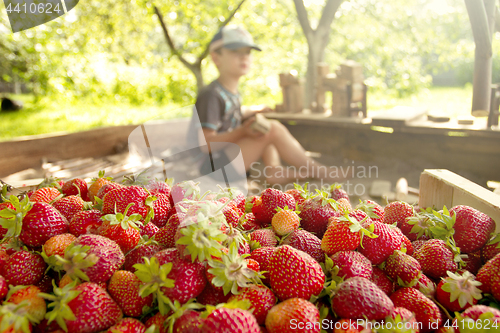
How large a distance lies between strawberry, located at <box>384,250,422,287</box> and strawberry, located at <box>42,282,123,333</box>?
1.73ft

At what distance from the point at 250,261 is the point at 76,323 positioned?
30 centimetres

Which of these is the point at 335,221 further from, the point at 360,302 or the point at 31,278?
the point at 31,278

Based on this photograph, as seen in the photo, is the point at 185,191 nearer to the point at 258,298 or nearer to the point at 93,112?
the point at 258,298

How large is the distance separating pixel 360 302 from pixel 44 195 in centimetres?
85

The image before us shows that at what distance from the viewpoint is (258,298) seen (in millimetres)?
599

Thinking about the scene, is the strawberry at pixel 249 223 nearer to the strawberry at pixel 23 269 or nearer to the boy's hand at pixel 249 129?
the strawberry at pixel 23 269

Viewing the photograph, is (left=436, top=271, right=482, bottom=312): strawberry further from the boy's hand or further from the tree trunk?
the boy's hand

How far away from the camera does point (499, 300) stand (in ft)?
2.07

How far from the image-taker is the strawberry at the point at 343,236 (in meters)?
0.71

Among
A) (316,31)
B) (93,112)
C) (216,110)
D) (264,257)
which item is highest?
(316,31)

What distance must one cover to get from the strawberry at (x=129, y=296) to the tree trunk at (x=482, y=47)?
1.16 metres

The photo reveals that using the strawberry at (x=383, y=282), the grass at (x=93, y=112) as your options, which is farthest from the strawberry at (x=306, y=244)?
the grass at (x=93, y=112)

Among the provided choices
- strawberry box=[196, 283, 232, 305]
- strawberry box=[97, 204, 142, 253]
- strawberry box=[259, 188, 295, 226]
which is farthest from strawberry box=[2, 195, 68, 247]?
strawberry box=[259, 188, 295, 226]

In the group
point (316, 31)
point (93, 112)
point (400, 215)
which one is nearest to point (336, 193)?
point (400, 215)
